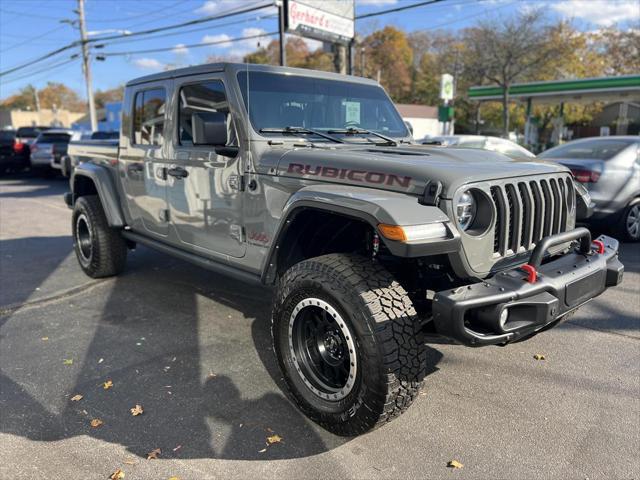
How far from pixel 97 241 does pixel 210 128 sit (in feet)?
8.41

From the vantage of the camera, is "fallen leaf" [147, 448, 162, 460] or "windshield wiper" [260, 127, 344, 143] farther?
"windshield wiper" [260, 127, 344, 143]

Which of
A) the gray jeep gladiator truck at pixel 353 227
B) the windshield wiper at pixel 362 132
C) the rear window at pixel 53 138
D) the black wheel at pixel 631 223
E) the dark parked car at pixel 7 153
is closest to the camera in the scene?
the gray jeep gladiator truck at pixel 353 227

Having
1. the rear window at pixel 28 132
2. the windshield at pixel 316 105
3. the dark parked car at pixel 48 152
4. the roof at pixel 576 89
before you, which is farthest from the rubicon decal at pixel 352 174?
the roof at pixel 576 89

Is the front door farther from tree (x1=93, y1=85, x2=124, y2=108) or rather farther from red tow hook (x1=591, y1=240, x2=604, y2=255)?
tree (x1=93, y1=85, x2=124, y2=108)

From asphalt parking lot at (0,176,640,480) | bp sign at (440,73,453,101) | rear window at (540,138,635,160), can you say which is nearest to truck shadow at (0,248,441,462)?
asphalt parking lot at (0,176,640,480)

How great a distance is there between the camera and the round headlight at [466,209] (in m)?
2.62

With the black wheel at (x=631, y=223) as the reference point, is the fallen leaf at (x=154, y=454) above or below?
below

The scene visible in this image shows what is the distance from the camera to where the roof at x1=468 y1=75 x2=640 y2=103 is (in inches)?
904

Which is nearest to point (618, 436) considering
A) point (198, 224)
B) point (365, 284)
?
point (365, 284)

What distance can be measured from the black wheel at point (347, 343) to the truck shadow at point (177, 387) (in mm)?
231

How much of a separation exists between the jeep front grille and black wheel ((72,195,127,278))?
412 centimetres

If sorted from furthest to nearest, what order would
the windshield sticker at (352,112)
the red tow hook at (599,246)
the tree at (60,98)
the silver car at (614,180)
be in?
the tree at (60,98), the silver car at (614,180), the windshield sticker at (352,112), the red tow hook at (599,246)

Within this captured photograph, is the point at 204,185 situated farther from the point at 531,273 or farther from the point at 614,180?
the point at 614,180

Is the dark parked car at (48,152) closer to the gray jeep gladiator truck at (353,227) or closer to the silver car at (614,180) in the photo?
the gray jeep gladiator truck at (353,227)
